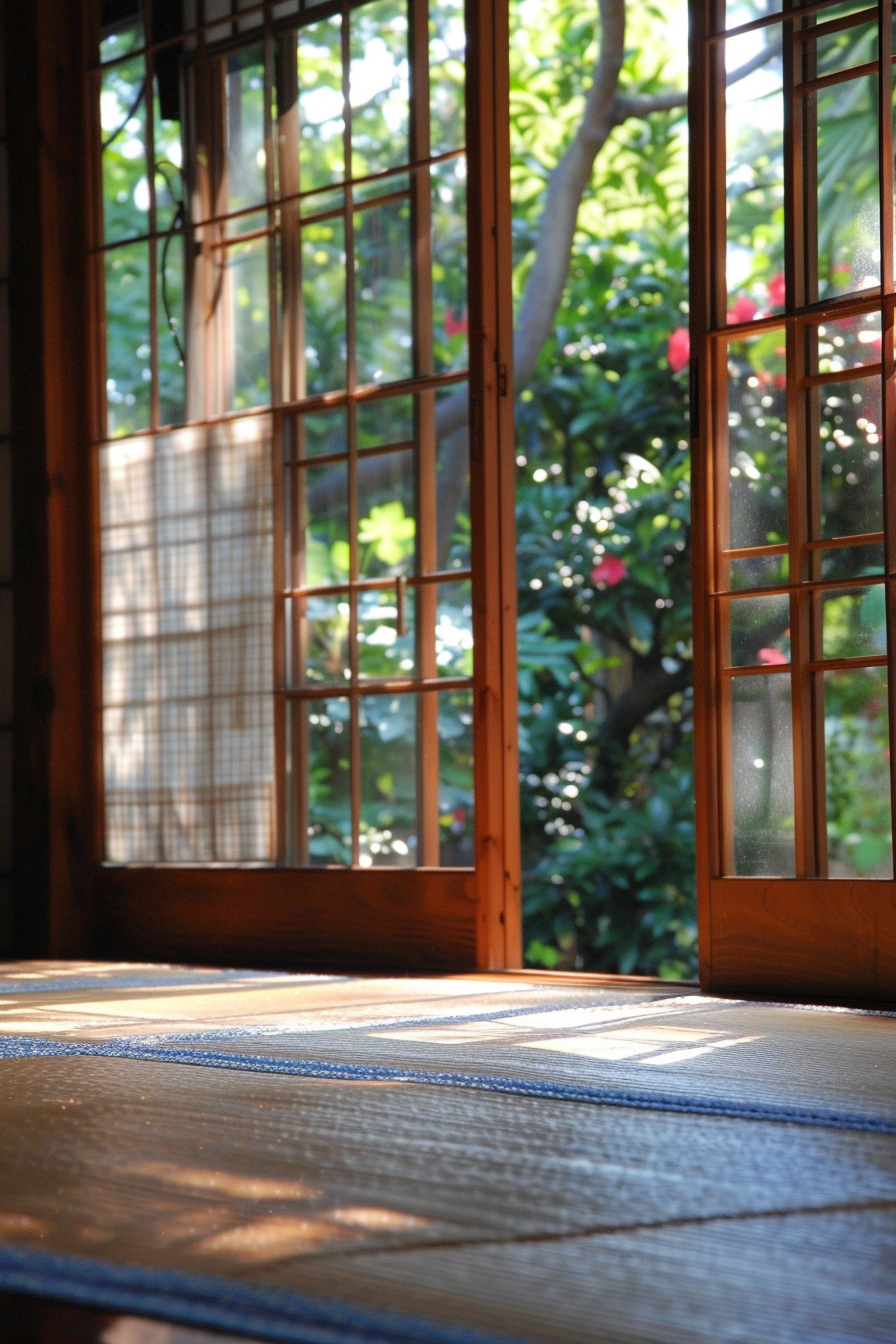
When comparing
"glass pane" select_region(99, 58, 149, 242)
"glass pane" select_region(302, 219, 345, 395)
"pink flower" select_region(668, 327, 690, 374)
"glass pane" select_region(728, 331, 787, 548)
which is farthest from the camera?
"pink flower" select_region(668, 327, 690, 374)

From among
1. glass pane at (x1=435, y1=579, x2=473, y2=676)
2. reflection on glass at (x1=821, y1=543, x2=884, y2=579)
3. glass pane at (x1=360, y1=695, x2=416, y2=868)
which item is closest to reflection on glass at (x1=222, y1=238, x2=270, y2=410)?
glass pane at (x1=435, y1=579, x2=473, y2=676)

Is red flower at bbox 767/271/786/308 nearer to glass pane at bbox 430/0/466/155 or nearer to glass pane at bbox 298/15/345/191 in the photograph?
glass pane at bbox 430/0/466/155

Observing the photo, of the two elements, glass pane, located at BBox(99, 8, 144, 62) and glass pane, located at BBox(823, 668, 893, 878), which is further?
glass pane, located at BBox(99, 8, 144, 62)

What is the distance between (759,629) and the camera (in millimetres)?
2525

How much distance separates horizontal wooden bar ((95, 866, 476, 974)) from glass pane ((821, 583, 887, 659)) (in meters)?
0.88

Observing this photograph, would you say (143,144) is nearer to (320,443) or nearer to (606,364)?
(320,443)

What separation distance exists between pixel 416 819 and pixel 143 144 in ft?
5.99

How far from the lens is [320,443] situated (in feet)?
10.7

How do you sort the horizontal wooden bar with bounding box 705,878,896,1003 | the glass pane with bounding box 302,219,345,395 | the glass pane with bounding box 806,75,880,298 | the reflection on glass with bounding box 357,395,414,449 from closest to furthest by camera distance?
the horizontal wooden bar with bounding box 705,878,896,1003, the glass pane with bounding box 806,75,880,298, the reflection on glass with bounding box 357,395,414,449, the glass pane with bounding box 302,219,345,395

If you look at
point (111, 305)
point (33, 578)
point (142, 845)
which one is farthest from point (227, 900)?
point (111, 305)

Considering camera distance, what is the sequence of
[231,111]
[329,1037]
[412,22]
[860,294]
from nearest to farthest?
[329,1037] → [860,294] → [412,22] → [231,111]

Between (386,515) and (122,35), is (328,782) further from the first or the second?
(122,35)

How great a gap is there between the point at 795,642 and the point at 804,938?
484mm

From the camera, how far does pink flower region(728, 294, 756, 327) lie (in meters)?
2.62
